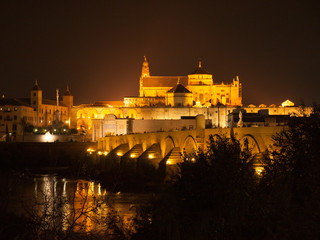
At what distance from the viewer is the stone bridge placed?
27.4m

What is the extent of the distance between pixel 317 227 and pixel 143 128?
63.6m

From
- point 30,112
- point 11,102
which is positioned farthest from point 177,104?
point 11,102

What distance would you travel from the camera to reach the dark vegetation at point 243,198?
→ 1412 cm

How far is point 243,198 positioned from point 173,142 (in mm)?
23518

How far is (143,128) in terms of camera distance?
251ft

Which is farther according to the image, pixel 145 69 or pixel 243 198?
pixel 145 69

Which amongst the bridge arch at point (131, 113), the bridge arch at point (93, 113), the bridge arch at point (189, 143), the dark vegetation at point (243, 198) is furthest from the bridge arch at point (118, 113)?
the dark vegetation at point (243, 198)

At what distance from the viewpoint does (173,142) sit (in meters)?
39.8

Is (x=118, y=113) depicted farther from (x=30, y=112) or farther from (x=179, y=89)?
(x=30, y=112)

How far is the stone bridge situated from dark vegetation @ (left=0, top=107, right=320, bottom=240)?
15.4 feet

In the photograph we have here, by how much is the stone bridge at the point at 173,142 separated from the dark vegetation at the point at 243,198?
4.70 m

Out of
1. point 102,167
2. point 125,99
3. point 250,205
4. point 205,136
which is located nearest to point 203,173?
point 250,205

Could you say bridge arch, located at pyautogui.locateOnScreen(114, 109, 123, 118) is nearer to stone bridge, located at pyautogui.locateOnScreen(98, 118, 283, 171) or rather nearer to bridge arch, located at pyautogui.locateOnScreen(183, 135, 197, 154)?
stone bridge, located at pyautogui.locateOnScreen(98, 118, 283, 171)

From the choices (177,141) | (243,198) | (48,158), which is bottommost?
(48,158)
